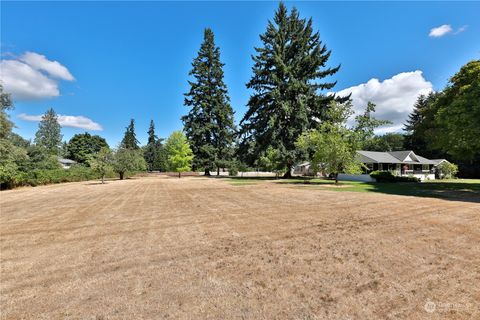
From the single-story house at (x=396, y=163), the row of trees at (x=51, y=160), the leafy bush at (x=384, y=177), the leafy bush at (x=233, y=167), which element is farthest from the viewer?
the leafy bush at (x=233, y=167)

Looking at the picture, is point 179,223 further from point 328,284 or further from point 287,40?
point 287,40

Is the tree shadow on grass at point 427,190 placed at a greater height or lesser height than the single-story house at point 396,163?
lesser

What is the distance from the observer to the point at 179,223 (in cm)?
908

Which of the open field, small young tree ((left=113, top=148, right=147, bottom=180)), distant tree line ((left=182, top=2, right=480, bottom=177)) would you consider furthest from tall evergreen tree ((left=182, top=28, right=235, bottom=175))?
the open field

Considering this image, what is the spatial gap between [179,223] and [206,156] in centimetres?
3852

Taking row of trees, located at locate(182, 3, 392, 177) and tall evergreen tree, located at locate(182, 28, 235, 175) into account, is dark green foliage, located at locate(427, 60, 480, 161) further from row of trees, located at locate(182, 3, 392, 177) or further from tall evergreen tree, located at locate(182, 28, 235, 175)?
tall evergreen tree, located at locate(182, 28, 235, 175)

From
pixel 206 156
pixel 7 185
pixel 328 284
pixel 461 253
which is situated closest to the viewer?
pixel 328 284

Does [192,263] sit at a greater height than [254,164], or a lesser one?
lesser

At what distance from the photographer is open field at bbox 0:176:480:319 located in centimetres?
363

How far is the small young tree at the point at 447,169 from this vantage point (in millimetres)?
42062

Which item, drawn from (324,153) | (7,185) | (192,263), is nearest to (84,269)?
(192,263)

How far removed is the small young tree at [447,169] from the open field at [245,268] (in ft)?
134

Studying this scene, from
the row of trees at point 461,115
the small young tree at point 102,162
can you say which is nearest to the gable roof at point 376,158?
the row of trees at point 461,115

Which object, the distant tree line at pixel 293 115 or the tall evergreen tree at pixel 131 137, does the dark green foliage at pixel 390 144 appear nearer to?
the distant tree line at pixel 293 115
